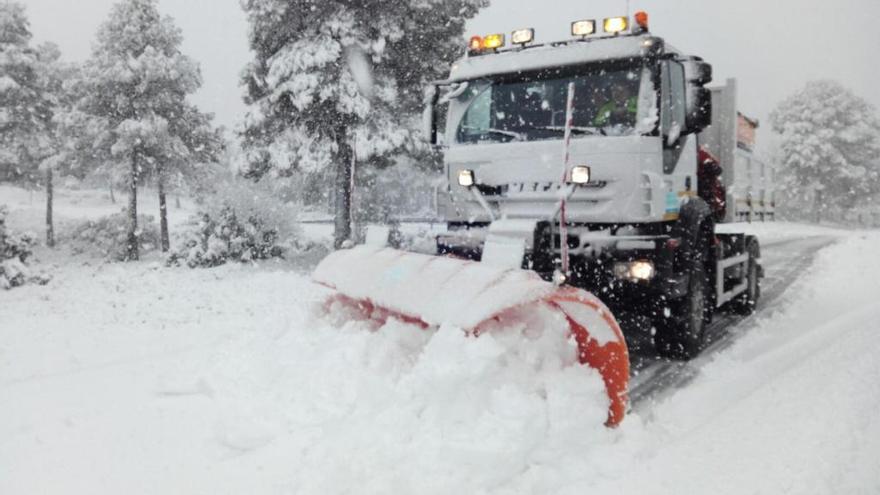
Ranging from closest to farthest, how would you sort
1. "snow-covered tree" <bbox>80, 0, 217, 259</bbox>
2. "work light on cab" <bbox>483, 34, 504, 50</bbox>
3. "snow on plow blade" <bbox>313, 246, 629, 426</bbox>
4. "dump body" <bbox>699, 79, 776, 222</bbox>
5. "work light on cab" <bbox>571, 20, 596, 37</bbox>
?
"snow on plow blade" <bbox>313, 246, 629, 426</bbox> → "work light on cab" <bbox>571, 20, 596, 37</bbox> → "work light on cab" <bbox>483, 34, 504, 50</bbox> → "dump body" <bbox>699, 79, 776, 222</bbox> → "snow-covered tree" <bbox>80, 0, 217, 259</bbox>

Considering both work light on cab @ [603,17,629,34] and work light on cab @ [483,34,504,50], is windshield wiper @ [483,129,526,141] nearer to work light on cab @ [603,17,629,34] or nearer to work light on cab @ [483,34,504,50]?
work light on cab @ [483,34,504,50]

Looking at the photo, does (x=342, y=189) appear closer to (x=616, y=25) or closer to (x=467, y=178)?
(x=467, y=178)

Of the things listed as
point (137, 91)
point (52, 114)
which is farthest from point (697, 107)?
point (52, 114)

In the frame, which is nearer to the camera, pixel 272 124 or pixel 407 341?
pixel 407 341

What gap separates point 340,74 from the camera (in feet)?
43.0

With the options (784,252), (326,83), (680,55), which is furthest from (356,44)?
(784,252)

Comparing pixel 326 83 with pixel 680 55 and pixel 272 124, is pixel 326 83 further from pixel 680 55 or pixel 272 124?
pixel 680 55

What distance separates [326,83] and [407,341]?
32.2 feet

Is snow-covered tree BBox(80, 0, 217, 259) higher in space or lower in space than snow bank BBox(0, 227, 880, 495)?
higher

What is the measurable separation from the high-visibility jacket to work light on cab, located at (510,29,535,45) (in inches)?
47.8

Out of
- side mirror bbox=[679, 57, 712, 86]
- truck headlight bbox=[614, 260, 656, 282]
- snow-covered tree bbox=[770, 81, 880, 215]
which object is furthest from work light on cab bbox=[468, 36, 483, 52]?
snow-covered tree bbox=[770, 81, 880, 215]

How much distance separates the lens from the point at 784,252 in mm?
17906

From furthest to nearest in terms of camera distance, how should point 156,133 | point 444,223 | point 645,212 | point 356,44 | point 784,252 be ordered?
point 156,133, point 784,252, point 356,44, point 444,223, point 645,212

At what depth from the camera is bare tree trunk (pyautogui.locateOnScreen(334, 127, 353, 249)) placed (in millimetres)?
13969
